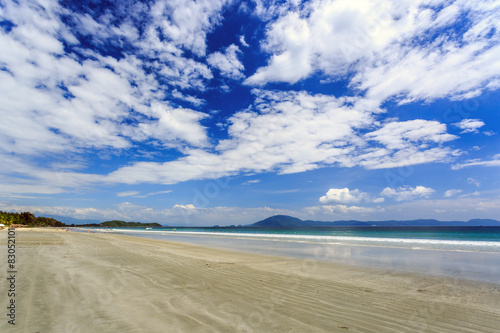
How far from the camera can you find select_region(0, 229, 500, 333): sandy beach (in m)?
4.49

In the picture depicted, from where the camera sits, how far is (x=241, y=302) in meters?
5.89

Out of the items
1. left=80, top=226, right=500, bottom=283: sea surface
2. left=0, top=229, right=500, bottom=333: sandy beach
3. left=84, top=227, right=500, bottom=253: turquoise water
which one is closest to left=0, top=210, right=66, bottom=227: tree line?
left=84, top=227, right=500, bottom=253: turquoise water

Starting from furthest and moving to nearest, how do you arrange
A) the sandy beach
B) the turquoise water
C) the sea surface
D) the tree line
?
the tree line
the turquoise water
the sea surface
the sandy beach

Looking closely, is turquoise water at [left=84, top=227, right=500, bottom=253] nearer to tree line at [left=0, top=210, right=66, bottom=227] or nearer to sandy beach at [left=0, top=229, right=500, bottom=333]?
sandy beach at [left=0, top=229, right=500, bottom=333]

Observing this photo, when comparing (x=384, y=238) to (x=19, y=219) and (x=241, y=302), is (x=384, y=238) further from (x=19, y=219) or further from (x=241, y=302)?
(x=19, y=219)

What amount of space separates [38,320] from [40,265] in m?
7.15

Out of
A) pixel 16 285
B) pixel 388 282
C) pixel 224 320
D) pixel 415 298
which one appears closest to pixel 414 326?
pixel 415 298

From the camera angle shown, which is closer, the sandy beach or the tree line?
the sandy beach

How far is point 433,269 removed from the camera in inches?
443

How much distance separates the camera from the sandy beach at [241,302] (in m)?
4.49

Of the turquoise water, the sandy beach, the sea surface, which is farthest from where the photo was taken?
the turquoise water

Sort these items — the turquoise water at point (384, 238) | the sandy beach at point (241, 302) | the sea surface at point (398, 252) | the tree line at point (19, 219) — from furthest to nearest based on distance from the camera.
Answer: the tree line at point (19, 219), the turquoise water at point (384, 238), the sea surface at point (398, 252), the sandy beach at point (241, 302)

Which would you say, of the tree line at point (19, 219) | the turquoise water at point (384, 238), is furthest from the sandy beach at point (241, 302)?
the tree line at point (19, 219)

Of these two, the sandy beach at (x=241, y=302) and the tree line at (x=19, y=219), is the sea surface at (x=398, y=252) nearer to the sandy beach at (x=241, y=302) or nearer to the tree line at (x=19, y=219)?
the sandy beach at (x=241, y=302)
